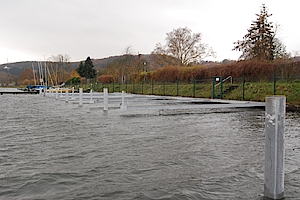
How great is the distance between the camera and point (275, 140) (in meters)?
3.04

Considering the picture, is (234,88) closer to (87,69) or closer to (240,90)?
(240,90)

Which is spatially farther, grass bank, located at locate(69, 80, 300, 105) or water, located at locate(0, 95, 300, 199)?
grass bank, located at locate(69, 80, 300, 105)

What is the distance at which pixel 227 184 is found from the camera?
3.76m

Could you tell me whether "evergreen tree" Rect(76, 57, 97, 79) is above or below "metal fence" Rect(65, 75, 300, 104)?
above

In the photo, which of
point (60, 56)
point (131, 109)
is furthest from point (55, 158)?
point (60, 56)

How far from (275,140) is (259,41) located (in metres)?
31.7

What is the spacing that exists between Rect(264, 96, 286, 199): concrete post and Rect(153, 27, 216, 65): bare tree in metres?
41.8

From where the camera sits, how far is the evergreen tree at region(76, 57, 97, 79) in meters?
80.2

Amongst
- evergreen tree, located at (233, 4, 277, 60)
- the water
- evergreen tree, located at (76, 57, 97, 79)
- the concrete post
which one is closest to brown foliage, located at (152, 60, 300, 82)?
evergreen tree, located at (233, 4, 277, 60)

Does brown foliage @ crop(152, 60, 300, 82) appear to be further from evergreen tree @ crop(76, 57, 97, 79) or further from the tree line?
evergreen tree @ crop(76, 57, 97, 79)

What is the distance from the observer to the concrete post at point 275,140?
120 inches

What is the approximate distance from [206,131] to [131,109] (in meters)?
5.66

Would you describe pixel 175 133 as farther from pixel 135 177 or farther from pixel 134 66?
pixel 134 66

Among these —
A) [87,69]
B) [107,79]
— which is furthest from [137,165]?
[87,69]
